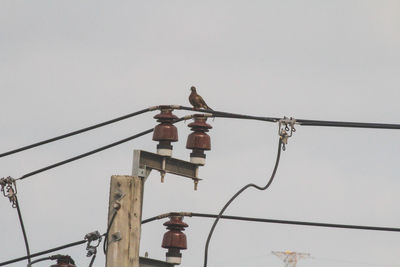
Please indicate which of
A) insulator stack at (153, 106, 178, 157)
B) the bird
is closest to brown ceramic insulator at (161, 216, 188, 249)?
insulator stack at (153, 106, 178, 157)

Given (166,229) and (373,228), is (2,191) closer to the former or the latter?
(166,229)

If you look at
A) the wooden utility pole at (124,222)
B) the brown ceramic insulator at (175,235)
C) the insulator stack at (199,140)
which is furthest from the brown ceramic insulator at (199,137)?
the wooden utility pole at (124,222)

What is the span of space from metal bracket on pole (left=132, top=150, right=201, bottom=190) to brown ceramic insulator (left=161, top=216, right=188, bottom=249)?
0.68 m

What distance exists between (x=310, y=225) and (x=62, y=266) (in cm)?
439

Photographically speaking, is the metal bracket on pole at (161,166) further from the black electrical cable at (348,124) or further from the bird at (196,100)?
the bird at (196,100)

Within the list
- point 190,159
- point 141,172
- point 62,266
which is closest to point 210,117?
point 190,159

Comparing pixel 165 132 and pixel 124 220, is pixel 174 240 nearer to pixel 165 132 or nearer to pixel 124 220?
pixel 165 132

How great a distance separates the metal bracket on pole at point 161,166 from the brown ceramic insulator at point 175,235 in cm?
68

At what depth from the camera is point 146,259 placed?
1905cm

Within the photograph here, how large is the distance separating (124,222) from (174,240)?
194 cm

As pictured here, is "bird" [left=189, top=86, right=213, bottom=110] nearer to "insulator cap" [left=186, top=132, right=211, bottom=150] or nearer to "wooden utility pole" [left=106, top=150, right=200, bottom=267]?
"insulator cap" [left=186, top=132, right=211, bottom=150]

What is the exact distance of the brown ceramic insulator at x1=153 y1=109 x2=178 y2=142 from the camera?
19.4m

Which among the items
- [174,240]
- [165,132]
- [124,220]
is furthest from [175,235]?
[124,220]

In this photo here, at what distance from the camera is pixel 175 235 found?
20.1m
